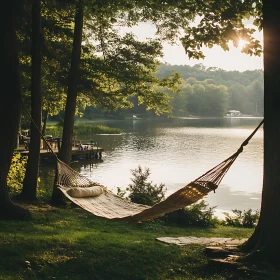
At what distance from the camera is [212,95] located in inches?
3935

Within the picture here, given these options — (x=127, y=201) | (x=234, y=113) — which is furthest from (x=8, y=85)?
(x=234, y=113)

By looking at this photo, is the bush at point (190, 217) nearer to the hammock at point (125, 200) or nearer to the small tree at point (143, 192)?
the small tree at point (143, 192)

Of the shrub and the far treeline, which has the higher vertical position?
the far treeline

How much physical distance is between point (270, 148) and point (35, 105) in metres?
5.19

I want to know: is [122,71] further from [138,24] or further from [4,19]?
[4,19]

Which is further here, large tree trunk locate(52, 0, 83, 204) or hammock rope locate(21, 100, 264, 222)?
large tree trunk locate(52, 0, 83, 204)

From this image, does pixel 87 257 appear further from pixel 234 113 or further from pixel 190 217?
pixel 234 113

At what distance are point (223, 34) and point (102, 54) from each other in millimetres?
3565

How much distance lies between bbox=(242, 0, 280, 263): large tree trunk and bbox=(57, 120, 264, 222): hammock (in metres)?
0.35

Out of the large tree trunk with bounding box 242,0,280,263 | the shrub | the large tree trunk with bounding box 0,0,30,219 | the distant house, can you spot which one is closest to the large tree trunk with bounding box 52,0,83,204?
the shrub

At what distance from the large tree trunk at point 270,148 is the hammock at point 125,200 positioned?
0.35m

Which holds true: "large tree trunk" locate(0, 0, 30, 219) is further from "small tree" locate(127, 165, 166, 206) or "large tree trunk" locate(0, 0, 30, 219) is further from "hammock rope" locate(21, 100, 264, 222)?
"small tree" locate(127, 165, 166, 206)

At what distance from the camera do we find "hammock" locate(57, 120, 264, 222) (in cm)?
464

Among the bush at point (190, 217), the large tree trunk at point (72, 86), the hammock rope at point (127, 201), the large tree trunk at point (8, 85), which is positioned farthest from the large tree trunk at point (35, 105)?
the bush at point (190, 217)
